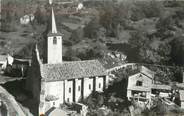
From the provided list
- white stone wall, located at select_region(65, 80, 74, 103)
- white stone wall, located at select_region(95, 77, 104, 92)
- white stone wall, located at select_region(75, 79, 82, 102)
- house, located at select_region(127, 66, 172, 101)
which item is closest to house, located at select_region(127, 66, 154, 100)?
Result: house, located at select_region(127, 66, 172, 101)

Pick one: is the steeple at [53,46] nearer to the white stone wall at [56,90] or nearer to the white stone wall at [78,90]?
the white stone wall at [78,90]

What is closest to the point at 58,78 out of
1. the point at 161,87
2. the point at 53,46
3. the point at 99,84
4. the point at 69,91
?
the point at 69,91

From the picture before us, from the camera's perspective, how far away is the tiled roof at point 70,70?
33316mm

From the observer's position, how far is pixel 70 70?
113 ft

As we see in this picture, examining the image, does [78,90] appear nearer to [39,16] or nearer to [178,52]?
[178,52]

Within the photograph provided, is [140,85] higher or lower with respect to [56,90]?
higher

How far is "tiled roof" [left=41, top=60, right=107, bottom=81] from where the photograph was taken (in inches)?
1312

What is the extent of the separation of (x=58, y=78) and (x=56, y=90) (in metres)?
1.10

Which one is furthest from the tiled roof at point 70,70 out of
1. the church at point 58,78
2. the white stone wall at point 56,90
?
the white stone wall at point 56,90

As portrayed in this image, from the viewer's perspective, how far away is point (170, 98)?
111 feet

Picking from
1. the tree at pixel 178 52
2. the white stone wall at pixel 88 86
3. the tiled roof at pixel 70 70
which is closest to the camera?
the tiled roof at pixel 70 70

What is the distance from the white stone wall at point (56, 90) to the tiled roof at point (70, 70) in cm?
51

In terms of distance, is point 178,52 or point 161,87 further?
point 178,52

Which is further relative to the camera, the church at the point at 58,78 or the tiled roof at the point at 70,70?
the tiled roof at the point at 70,70
